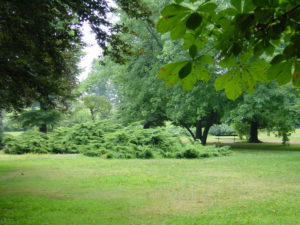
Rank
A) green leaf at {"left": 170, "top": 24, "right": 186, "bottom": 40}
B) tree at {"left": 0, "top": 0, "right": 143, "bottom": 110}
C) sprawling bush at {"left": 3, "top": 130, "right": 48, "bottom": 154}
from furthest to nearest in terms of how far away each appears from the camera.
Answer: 1. sprawling bush at {"left": 3, "top": 130, "right": 48, "bottom": 154}
2. tree at {"left": 0, "top": 0, "right": 143, "bottom": 110}
3. green leaf at {"left": 170, "top": 24, "right": 186, "bottom": 40}

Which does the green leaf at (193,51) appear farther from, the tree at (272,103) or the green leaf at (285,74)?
the tree at (272,103)

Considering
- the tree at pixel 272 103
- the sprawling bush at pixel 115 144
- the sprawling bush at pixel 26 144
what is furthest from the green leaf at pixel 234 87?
the sprawling bush at pixel 26 144

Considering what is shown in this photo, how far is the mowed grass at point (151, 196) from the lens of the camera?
15.7ft

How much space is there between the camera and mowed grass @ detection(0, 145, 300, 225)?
15.7 ft

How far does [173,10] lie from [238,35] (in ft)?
1.08

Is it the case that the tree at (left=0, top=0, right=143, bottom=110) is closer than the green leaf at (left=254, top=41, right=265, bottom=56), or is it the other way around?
the green leaf at (left=254, top=41, right=265, bottom=56)

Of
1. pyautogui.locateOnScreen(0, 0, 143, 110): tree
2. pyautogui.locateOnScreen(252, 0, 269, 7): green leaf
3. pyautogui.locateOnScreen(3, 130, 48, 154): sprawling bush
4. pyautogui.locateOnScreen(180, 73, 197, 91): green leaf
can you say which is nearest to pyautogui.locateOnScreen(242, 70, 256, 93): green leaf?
pyautogui.locateOnScreen(180, 73, 197, 91): green leaf

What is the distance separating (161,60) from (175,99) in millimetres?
3676

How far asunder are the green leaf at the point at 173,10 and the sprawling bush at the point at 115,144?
41.9ft

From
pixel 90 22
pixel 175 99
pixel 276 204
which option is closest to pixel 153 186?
pixel 276 204

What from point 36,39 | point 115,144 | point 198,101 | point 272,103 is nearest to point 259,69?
point 36,39

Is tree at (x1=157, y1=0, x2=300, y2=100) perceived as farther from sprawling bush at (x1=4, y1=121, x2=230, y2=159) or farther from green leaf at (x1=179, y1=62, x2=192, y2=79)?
sprawling bush at (x1=4, y1=121, x2=230, y2=159)

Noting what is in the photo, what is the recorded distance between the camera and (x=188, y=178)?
8320 millimetres

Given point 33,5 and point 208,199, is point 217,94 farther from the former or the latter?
point 33,5
